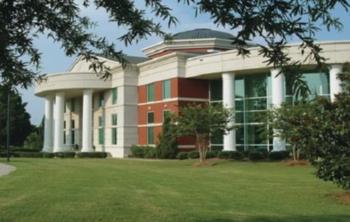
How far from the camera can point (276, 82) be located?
52406mm

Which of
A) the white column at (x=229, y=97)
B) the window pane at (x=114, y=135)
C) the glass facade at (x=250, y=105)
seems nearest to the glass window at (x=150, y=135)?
the window pane at (x=114, y=135)

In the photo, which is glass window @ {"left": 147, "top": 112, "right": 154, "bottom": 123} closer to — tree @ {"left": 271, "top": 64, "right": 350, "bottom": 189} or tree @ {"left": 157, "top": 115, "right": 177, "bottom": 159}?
tree @ {"left": 157, "top": 115, "right": 177, "bottom": 159}

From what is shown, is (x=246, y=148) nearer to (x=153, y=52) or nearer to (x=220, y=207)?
(x=153, y=52)

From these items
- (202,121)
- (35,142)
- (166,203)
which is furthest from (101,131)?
(166,203)

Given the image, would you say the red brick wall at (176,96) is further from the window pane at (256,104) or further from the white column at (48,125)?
the white column at (48,125)

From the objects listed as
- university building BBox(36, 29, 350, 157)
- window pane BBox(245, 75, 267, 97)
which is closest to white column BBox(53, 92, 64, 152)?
university building BBox(36, 29, 350, 157)

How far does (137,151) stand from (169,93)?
23.3 ft

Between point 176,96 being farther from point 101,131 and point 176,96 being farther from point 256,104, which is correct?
point 101,131

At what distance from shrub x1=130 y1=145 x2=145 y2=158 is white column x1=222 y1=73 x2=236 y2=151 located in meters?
9.97

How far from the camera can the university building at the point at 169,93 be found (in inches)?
2092

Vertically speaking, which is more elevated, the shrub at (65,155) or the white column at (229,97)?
the white column at (229,97)

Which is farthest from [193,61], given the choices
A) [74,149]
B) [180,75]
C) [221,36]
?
[74,149]

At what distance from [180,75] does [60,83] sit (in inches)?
733

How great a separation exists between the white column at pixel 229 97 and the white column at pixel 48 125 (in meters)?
30.0
